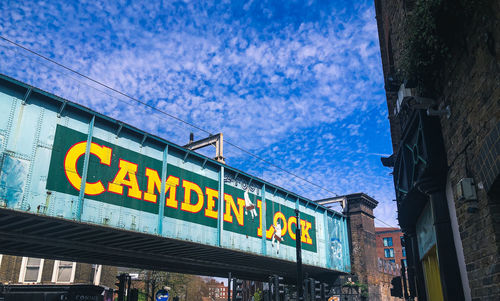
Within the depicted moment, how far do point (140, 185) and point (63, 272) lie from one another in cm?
2269

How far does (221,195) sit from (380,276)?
69.0 feet

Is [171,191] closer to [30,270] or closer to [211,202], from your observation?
[211,202]

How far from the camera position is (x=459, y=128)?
6.43 metres

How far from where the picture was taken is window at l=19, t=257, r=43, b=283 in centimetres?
3400

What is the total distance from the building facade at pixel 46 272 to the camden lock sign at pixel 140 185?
1736 centimetres

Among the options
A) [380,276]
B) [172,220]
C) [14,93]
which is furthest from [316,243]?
[14,93]

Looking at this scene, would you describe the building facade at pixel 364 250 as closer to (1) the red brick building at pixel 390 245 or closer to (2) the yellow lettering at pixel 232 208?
(2) the yellow lettering at pixel 232 208

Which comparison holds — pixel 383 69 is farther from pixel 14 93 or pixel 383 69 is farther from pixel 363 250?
pixel 363 250

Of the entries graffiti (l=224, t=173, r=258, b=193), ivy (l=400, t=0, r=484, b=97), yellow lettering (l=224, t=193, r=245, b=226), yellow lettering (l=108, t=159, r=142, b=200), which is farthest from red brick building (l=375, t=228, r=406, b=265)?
ivy (l=400, t=0, r=484, b=97)

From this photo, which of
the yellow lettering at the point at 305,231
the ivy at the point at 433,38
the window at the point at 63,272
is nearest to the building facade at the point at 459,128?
the ivy at the point at 433,38

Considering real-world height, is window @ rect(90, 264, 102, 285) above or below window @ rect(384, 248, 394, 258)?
below

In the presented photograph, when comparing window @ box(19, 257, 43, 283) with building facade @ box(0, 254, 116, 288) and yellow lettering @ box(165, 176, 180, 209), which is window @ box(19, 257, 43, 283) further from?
yellow lettering @ box(165, 176, 180, 209)

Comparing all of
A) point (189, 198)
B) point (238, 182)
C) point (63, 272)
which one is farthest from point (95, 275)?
point (189, 198)

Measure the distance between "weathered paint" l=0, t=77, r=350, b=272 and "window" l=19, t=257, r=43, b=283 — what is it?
20.7 m
